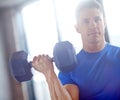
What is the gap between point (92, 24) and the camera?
43.3 inches

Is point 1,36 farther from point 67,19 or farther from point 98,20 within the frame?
point 98,20

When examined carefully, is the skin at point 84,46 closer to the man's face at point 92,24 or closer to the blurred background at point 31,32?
the man's face at point 92,24

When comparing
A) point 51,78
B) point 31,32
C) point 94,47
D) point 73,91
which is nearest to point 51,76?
point 51,78

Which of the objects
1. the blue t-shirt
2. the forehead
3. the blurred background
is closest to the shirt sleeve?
the blue t-shirt

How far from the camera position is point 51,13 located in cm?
243

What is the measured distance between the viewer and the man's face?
1.10m

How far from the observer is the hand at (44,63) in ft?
3.44

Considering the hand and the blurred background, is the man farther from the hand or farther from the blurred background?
the blurred background

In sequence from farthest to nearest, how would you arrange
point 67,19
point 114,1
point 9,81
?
point 9,81 → point 67,19 → point 114,1

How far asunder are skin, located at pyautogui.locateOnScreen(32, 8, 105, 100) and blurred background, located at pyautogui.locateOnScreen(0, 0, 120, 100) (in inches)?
38.6

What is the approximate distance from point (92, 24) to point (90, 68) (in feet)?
0.64

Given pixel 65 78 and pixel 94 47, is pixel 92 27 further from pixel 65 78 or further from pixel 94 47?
pixel 65 78

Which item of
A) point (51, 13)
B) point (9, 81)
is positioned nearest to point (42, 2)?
point (51, 13)

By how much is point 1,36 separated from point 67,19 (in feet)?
2.81
